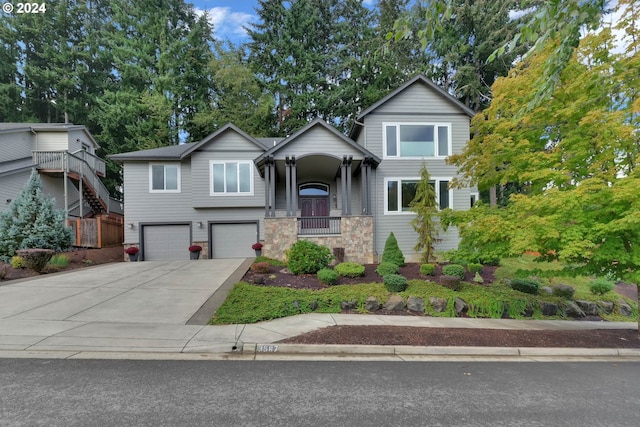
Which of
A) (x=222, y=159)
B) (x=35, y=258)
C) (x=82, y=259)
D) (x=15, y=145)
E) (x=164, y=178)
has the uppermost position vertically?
(x=15, y=145)

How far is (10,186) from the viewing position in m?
16.1

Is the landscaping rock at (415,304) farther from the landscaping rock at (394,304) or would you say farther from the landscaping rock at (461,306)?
the landscaping rock at (461,306)

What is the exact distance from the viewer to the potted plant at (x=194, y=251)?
14859 mm

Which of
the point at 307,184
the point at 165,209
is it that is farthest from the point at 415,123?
the point at 165,209

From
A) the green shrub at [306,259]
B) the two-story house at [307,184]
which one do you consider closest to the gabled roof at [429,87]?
the two-story house at [307,184]

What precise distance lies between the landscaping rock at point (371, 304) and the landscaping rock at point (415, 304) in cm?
76

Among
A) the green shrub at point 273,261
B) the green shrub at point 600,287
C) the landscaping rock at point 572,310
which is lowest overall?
the landscaping rock at point 572,310

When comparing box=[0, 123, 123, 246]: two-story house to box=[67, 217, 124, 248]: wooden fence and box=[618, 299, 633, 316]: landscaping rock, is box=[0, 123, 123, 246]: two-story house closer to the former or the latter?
box=[67, 217, 124, 248]: wooden fence

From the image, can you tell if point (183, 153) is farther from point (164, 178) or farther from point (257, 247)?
point (257, 247)

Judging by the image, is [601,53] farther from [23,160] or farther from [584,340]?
[23,160]

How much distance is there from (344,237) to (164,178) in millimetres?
9667

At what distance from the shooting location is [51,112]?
2856 centimetres

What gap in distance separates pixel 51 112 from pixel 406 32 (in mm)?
36839

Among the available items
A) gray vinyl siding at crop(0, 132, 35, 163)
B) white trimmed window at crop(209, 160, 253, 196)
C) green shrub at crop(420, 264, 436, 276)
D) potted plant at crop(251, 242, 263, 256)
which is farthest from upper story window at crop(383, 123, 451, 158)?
gray vinyl siding at crop(0, 132, 35, 163)
